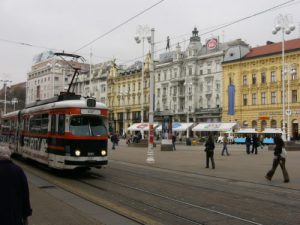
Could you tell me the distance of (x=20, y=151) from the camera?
2219 centimetres

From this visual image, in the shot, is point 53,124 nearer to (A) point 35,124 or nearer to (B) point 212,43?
(A) point 35,124

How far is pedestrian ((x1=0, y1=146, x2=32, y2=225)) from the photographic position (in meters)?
3.96

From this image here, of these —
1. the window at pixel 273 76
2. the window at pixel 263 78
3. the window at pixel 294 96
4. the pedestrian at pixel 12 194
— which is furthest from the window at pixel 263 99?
the pedestrian at pixel 12 194

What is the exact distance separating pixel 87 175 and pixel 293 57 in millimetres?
57506

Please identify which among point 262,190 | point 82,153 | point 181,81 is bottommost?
point 262,190

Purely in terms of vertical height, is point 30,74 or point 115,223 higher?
point 30,74

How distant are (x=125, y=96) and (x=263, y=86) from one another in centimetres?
4285

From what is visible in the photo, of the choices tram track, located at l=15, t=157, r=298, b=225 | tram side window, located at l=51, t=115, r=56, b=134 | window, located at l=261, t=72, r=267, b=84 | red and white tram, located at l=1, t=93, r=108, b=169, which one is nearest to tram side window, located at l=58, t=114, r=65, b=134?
red and white tram, located at l=1, t=93, r=108, b=169

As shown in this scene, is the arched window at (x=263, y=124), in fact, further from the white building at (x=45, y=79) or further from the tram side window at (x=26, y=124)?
the tram side window at (x=26, y=124)

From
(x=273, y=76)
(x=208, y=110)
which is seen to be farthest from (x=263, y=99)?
(x=208, y=110)

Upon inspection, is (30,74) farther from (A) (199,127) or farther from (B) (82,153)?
(B) (82,153)

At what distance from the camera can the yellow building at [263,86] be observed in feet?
223

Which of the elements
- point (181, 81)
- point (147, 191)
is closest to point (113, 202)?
point (147, 191)

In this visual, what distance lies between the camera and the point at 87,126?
638 inches
